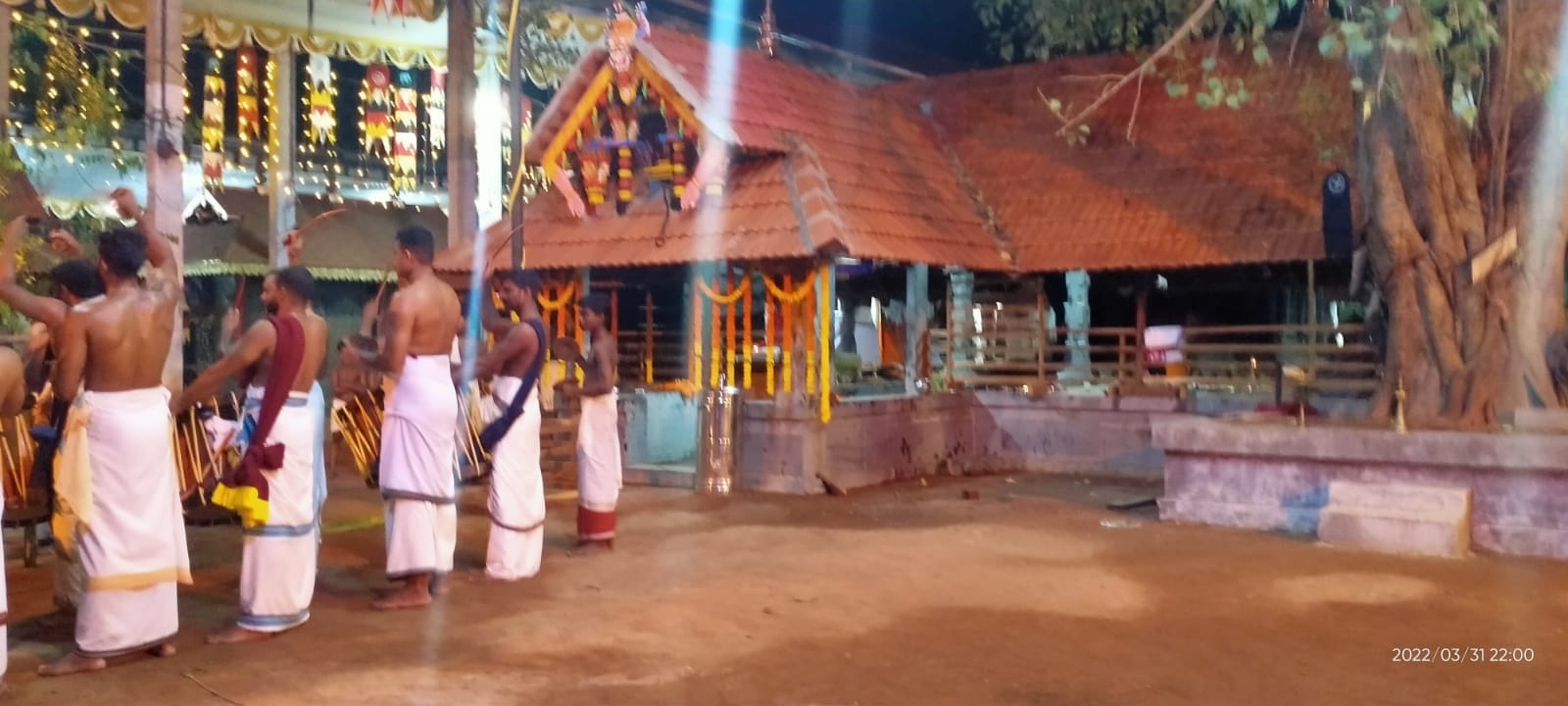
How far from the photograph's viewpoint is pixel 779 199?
39.1ft

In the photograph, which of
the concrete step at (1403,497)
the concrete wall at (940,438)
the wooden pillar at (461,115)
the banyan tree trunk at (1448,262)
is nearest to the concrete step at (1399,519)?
the concrete step at (1403,497)

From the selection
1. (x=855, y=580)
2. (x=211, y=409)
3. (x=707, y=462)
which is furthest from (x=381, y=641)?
(x=707, y=462)

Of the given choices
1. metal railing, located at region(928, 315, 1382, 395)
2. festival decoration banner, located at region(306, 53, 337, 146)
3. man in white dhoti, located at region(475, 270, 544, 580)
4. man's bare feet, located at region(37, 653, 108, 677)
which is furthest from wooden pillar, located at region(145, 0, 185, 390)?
metal railing, located at region(928, 315, 1382, 395)

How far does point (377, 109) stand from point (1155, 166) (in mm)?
10433

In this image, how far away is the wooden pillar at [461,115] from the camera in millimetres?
12398

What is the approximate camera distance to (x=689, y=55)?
12.9 metres

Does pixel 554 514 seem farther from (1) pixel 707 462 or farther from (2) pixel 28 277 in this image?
(2) pixel 28 277

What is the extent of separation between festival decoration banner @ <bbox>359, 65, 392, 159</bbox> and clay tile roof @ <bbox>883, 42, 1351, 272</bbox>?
25.5 ft

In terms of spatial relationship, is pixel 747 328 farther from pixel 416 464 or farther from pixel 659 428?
pixel 416 464

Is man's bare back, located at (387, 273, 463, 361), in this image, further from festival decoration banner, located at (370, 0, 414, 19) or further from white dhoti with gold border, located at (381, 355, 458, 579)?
festival decoration banner, located at (370, 0, 414, 19)

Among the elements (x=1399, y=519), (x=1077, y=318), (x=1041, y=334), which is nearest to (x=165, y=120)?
(x=1041, y=334)

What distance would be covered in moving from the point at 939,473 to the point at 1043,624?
7.28 metres

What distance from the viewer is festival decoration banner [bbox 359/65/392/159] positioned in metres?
16.8

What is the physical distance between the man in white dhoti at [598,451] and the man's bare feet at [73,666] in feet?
11.2
